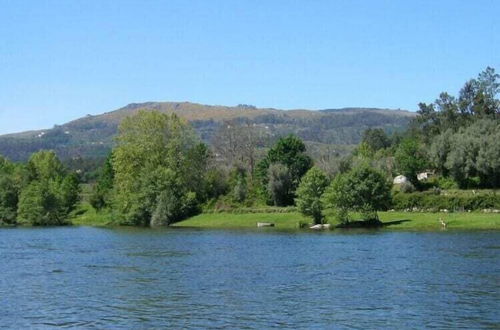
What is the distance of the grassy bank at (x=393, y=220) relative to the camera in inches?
3511

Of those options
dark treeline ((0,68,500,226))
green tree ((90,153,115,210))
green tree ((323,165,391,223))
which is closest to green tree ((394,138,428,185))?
dark treeline ((0,68,500,226))

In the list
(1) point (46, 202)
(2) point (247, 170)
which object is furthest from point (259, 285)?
(2) point (247, 170)

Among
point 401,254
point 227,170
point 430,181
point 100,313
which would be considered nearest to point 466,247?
point 401,254

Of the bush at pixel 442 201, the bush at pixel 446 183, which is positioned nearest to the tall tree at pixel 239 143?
the bush at pixel 446 183

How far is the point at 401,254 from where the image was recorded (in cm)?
5859

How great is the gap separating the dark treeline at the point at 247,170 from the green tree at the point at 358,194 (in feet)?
16.9

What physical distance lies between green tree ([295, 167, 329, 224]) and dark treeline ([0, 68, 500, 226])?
140mm

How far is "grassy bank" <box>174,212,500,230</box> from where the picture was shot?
293 feet

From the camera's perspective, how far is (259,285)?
42.5 metres

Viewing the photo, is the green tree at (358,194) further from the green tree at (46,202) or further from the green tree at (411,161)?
the green tree at (46,202)

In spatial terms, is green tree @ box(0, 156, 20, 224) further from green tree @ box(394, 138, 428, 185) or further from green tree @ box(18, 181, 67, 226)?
green tree @ box(394, 138, 428, 185)

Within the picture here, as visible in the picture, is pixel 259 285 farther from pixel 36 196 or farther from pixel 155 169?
pixel 36 196

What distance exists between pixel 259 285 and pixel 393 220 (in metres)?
57.8

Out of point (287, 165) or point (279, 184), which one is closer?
point (279, 184)
